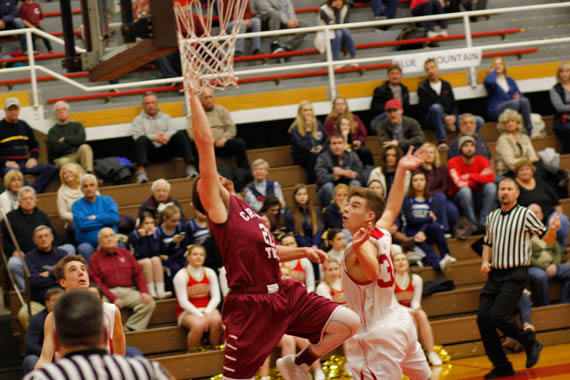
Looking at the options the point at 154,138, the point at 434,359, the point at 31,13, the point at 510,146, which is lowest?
the point at 434,359

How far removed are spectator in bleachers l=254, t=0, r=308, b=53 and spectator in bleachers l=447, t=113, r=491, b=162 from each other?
3579mm

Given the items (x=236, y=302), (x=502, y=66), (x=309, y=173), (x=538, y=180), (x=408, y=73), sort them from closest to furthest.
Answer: (x=236, y=302) < (x=538, y=180) < (x=309, y=173) < (x=502, y=66) < (x=408, y=73)

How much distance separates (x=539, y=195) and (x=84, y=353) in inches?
334

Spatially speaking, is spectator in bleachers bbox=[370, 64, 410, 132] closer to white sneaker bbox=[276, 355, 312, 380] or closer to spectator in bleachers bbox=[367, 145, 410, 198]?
spectator in bleachers bbox=[367, 145, 410, 198]

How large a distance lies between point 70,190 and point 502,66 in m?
6.83

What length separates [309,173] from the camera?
11.7 m

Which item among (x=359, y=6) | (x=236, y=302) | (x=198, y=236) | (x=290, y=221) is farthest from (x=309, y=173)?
(x=236, y=302)

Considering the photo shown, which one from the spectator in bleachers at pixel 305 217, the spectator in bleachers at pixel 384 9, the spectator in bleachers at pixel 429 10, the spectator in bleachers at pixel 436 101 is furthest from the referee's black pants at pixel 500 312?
the spectator in bleachers at pixel 384 9

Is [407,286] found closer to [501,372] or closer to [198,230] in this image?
[501,372]

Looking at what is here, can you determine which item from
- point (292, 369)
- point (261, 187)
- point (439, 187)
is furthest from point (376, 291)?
point (439, 187)

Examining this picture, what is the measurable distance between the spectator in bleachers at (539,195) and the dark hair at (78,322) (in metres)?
8.21

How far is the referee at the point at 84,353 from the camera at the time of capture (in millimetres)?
3207

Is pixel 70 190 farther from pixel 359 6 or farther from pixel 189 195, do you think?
pixel 359 6

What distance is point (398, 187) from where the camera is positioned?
20.5 ft
